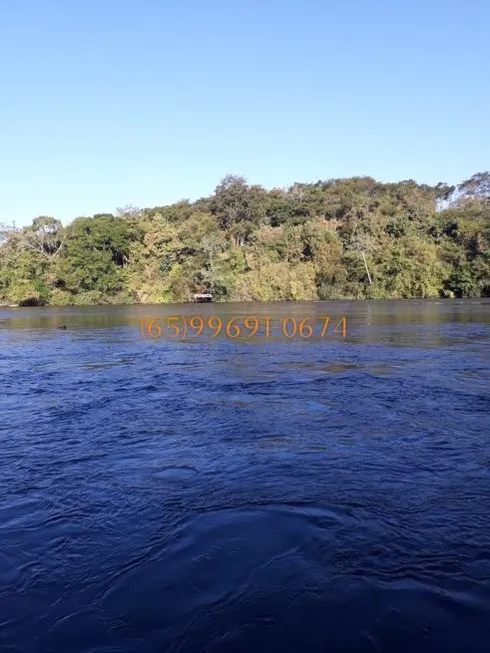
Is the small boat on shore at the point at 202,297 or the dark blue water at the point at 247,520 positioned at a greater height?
the small boat on shore at the point at 202,297

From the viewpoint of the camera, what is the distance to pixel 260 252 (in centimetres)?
6850

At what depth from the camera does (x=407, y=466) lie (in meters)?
5.98

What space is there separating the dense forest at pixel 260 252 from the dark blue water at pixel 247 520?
5319 cm

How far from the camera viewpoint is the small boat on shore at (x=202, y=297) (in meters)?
65.8

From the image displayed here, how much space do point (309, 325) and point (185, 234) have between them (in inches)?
1847

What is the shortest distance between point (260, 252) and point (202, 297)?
8.99 meters

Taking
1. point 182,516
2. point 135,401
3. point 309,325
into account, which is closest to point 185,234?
point 309,325

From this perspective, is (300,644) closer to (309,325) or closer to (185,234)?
(309,325)
